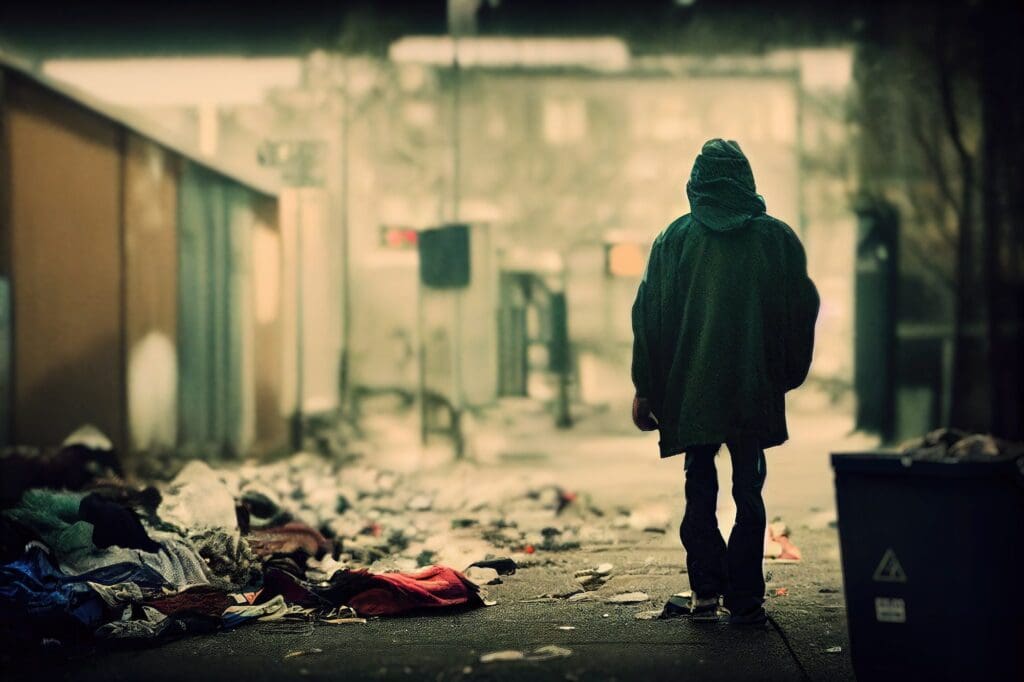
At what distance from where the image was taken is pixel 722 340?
15.5ft

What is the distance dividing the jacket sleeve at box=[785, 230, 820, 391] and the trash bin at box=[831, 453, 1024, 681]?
54.6 inches

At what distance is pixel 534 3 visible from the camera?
1148 centimetres

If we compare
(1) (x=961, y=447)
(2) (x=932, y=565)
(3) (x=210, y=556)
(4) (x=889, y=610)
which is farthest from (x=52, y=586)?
(1) (x=961, y=447)

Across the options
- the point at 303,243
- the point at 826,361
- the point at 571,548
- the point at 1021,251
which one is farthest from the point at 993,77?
the point at 571,548

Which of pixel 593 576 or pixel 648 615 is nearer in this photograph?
pixel 648 615

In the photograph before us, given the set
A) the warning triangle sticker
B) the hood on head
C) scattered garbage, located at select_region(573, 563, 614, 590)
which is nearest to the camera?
the warning triangle sticker

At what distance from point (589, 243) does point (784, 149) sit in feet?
6.69

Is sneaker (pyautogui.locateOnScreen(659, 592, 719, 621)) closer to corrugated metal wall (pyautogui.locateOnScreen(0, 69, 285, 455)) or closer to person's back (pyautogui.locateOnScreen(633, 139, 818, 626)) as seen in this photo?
person's back (pyautogui.locateOnScreen(633, 139, 818, 626))

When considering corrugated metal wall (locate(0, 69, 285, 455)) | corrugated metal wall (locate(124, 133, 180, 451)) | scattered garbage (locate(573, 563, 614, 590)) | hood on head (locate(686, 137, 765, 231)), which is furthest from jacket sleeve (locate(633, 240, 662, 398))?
corrugated metal wall (locate(124, 133, 180, 451))

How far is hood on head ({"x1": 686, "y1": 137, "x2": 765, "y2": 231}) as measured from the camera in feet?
15.8

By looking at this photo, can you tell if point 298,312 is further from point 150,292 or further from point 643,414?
point 643,414

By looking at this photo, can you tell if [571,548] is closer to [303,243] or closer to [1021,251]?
[303,243]

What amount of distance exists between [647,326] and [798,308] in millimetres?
577

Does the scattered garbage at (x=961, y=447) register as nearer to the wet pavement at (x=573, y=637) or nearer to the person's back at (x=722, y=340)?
the wet pavement at (x=573, y=637)
